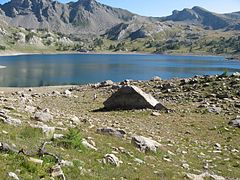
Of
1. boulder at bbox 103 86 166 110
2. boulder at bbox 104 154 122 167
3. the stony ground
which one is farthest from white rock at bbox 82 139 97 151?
boulder at bbox 103 86 166 110

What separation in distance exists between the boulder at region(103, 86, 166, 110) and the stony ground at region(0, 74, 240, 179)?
50.4 inches

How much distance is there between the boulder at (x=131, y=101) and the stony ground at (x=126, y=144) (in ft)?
4.20

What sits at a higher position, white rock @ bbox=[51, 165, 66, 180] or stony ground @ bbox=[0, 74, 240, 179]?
white rock @ bbox=[51, 165, 66, 180]

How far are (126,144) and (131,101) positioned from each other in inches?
605

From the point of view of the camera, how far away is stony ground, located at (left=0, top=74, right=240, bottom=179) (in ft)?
43.1

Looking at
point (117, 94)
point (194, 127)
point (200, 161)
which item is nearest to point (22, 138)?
point (200, 161)

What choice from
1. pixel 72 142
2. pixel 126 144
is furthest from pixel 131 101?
pixel 72 142

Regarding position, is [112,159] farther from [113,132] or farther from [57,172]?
[113,132]

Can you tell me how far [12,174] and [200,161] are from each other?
1128 cm

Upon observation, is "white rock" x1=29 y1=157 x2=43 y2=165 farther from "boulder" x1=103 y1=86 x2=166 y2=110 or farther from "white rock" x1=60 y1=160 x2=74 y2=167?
"boulder" x1=103 y1=86 x2=166 y2=110

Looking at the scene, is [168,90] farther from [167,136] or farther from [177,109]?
[167,136]

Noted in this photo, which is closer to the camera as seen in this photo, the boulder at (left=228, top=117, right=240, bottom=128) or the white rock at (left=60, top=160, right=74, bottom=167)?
the white rock at (left=60, top=160, right=74, bottom=167)

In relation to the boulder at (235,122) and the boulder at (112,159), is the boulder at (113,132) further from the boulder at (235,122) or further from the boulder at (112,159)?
the boulder at (235,122)

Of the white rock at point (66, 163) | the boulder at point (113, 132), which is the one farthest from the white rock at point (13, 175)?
the boulder at point (113, 132)
